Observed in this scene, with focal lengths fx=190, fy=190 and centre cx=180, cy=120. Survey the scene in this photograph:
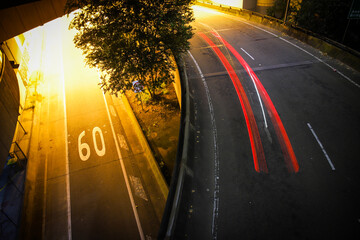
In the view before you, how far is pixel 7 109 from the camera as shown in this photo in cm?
1116

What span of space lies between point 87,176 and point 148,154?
4.07 meters

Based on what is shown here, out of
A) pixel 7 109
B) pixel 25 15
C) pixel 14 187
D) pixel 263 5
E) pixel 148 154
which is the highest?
pixel 25 15

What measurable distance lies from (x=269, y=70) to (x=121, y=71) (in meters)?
11.3

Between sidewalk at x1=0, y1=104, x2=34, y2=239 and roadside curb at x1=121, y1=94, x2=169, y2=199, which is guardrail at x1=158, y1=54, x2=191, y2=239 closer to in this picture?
roadside curb at x1=121, y1=94, x2=169, y2=199

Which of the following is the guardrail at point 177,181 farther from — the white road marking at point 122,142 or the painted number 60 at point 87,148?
the painted number 60 at point 87,148

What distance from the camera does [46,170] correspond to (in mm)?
12656

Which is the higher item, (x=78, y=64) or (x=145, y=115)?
(x=78, y=64)

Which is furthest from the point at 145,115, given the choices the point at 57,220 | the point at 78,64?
the point at 78,64

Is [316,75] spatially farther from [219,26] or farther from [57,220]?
[57,220]

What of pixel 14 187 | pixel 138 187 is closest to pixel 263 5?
pixel 138 187

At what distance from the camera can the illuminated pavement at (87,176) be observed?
9.76 meters

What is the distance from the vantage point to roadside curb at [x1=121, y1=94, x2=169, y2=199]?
10.7 m

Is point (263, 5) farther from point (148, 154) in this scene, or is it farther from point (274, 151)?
point (148, 154)

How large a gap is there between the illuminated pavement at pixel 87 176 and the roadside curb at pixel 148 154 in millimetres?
374
